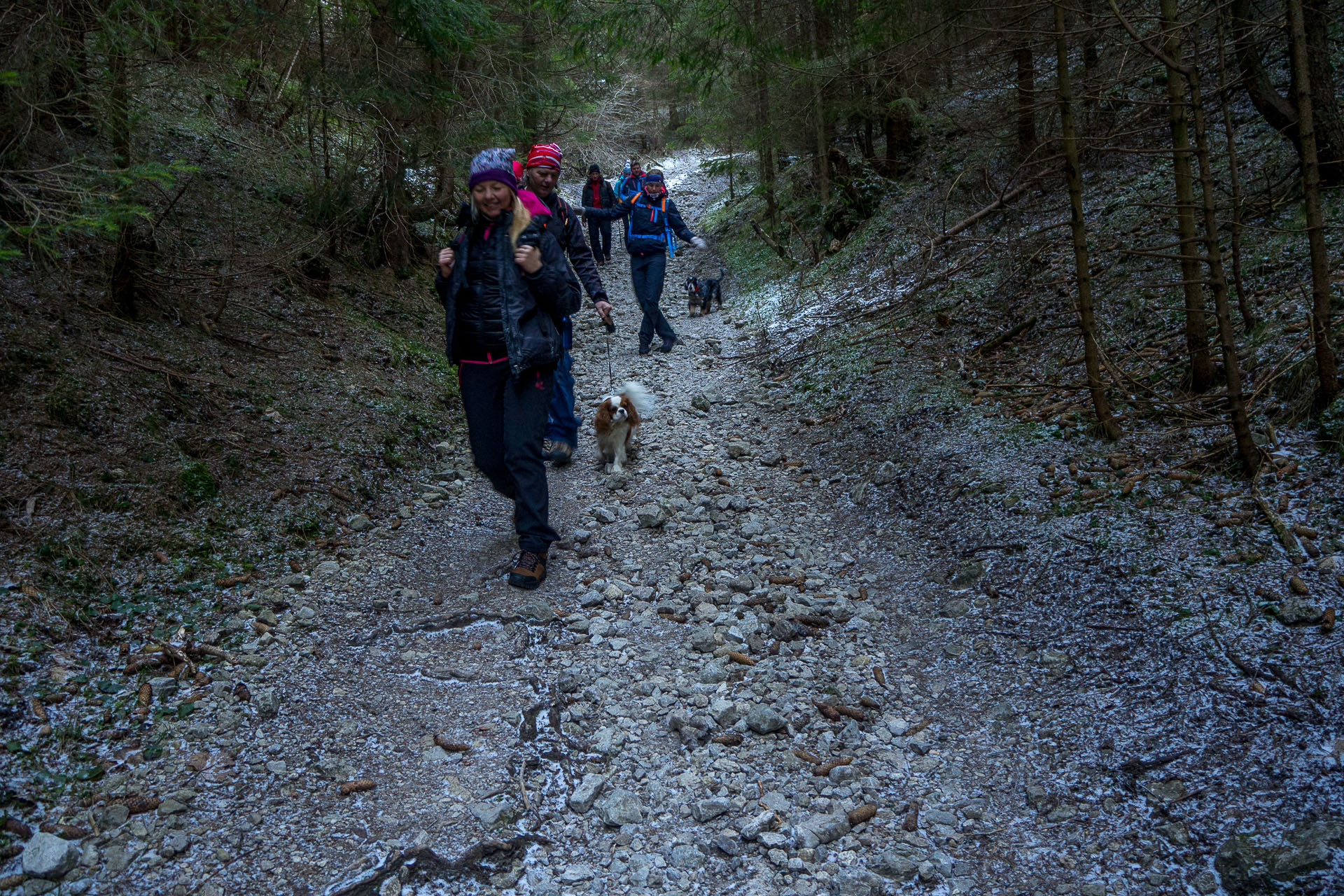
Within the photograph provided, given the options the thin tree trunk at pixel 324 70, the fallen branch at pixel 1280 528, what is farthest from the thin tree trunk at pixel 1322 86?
the thin tree trunk at pixel 324 70

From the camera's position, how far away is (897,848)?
10.5 feet

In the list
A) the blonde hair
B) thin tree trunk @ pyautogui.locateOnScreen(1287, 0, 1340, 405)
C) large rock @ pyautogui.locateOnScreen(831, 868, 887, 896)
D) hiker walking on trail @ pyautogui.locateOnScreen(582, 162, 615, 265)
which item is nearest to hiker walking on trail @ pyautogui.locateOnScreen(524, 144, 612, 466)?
the blonde hair

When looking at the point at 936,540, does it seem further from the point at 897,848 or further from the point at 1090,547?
the point at 897,848

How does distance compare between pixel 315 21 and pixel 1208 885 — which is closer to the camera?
pixel 1208 885

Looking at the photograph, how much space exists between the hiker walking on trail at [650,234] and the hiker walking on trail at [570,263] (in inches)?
149

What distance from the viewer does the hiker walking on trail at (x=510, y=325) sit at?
5.03 meters

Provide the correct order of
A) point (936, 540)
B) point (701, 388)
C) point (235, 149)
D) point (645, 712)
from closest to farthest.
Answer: point (645, 712) → point (936, 540) → point (235, 149) → point (701, 388)

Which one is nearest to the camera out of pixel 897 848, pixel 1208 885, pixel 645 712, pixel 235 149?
pixel 1208 885

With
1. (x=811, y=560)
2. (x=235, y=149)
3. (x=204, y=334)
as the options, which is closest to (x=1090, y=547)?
(x=811, y=560)

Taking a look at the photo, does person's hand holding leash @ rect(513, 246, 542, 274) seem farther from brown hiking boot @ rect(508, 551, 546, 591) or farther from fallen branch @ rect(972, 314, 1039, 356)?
fallen branch @ rect(972, 314, 1039, 356)

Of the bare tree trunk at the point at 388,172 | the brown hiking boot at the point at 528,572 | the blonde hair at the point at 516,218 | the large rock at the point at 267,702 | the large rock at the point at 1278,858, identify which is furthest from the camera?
the bare tree trunk at the point at 388,172

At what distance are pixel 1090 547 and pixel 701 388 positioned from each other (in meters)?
6.20

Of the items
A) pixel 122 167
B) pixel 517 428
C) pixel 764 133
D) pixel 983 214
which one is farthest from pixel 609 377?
pixel 764 133

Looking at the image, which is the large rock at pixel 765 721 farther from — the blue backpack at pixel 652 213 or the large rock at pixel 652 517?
the blue backpack at pixel 652 213
